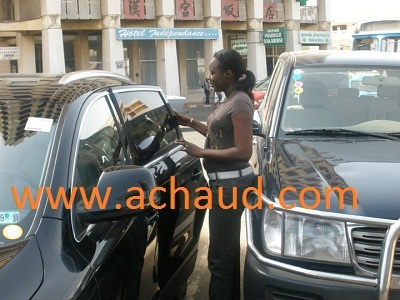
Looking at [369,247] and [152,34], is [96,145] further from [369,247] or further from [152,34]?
[152,34]

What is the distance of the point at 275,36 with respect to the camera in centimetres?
3362

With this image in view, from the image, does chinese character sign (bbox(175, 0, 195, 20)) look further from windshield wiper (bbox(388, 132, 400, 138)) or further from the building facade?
windshield wiper (bbox(388, 132, 400, 138))

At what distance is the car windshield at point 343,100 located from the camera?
4.02 metres

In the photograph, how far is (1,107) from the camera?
2801 millimetres

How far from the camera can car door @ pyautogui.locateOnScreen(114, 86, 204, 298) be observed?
3371 mm

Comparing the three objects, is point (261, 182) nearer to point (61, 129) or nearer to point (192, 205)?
point (192, 205)

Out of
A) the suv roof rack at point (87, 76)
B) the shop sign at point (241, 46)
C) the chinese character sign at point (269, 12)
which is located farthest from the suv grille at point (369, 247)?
the chinese character sign at point (269, 12)

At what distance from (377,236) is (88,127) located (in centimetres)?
148

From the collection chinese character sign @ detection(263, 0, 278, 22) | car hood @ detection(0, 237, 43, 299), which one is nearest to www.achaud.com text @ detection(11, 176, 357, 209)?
car hood @ detection(0, 237, 43, 299)

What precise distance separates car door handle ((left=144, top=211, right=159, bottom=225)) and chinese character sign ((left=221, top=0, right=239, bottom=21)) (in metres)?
30.9

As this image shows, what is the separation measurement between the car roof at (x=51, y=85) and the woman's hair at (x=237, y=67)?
0.69 metres

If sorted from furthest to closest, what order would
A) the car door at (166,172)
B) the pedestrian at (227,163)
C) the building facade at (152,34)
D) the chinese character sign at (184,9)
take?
the chinese character sign at (184,9) → the building facade at (152,34) → the pedestrian at (227,163) → the car door at (166,172)

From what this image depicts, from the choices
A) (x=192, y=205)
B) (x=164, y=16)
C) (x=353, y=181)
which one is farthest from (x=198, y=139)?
(x=164, y=16)

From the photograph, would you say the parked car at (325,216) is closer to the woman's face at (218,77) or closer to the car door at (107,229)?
the woman's face at (218,77)
